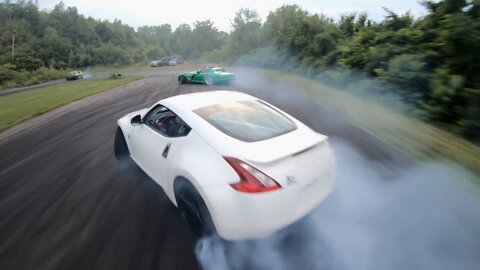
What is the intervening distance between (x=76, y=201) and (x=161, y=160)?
5.29 ft

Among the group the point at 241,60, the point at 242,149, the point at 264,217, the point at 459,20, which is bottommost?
the point at 241,60

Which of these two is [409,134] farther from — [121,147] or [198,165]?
[121,147]

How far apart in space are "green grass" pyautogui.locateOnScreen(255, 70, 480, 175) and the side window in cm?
405

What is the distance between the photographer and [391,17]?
1302 cm

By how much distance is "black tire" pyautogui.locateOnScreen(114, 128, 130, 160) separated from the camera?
5.19m

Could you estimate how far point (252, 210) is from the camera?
2.60 meters

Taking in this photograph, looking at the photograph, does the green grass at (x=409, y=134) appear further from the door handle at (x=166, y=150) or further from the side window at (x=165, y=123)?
the door handle at (x=166, y=150)

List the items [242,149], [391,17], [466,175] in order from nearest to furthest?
1. [242,149]
2. [466,175]
3. [391,17]

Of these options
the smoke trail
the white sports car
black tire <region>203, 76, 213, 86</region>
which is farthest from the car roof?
black tire <region>203, 76, 213, 86</region>

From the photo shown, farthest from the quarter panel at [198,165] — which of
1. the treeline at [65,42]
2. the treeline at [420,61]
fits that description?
the treeline at [65,42]

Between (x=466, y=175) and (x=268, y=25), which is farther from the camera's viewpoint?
(x=268, y=25)

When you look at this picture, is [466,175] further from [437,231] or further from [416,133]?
[416,133]

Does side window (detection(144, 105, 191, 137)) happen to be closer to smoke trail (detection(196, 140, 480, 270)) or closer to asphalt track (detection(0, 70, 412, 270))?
asphalt track (detection(0, 70, 412, 270))

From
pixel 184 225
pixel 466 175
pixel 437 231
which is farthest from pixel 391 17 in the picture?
pixel 184 225
